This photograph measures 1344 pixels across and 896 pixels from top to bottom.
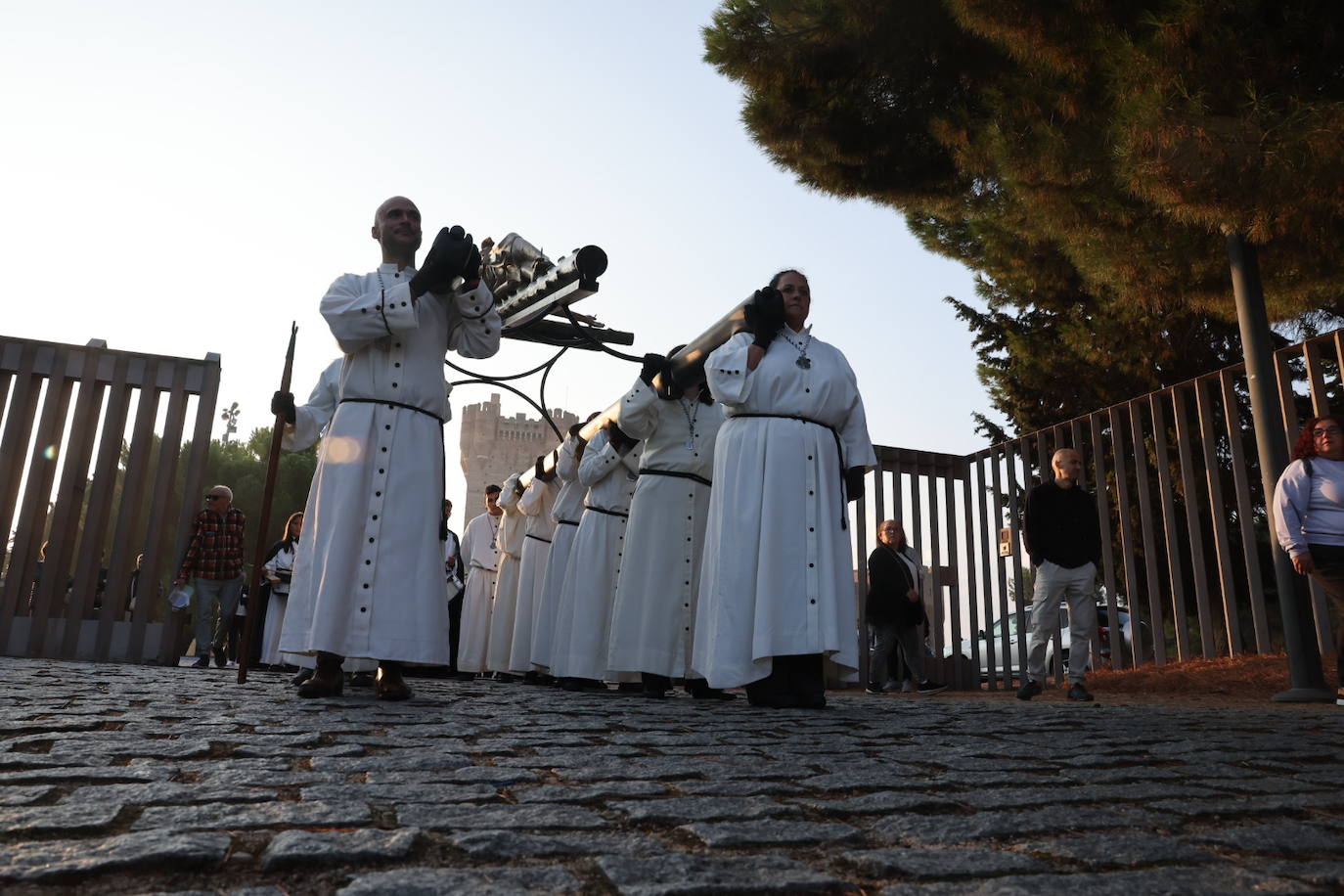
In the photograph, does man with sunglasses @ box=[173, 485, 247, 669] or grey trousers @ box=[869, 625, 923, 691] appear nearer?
man with sunglasses @ box=[173, 485, 247, 669]

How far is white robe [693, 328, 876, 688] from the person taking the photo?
16.4 feet

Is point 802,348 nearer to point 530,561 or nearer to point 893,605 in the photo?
point 530,561

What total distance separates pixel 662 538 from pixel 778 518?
152 cm

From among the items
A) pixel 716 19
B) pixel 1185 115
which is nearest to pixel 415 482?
pixel 1185 115

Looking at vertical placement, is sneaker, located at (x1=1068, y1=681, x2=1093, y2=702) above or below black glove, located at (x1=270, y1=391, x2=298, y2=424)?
below

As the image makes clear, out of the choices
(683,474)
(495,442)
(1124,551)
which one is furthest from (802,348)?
(495,442)

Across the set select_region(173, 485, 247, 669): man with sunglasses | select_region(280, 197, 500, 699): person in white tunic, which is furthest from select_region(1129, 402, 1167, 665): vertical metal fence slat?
select_region(173, 485, 247, 669): man with sunglasses

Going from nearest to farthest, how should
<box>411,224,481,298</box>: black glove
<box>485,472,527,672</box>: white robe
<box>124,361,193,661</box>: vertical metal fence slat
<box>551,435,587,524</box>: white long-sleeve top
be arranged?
<box>411,224,481,298</box>: black glove < <box>124,361,193,661</box>: vertical metal fence slat < <box>551,435,587,524</box>: white long-sleeve top < <box>485,472,527,672</box>: white robe

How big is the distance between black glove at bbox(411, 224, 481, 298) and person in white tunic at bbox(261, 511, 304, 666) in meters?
6.48

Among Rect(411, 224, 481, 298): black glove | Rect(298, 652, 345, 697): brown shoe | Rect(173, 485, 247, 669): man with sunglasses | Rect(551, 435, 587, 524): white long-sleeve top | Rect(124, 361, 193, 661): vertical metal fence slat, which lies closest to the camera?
Rect(298, 652, 345, 697): brown shoe

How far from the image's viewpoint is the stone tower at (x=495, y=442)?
60469mm

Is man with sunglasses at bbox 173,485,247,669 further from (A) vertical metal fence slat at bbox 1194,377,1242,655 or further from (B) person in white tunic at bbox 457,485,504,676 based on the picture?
(A) vertical metal fence slat at bbox 1194,377,1242,655

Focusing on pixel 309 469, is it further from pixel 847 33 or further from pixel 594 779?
pixel 594 779

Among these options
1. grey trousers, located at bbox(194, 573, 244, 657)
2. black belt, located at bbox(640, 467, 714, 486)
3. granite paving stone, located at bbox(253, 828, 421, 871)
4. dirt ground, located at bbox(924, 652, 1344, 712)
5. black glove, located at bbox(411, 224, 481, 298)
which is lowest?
granite paving stone, located at bbox(253, 828, 421, 871)
